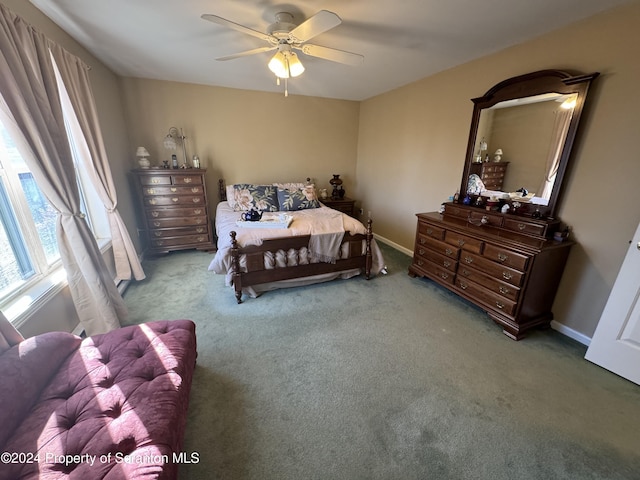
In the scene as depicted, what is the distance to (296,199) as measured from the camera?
380 centimetres

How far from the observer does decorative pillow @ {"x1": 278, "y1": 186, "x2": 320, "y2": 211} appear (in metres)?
3.75

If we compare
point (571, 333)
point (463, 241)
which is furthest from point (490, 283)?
point (571, 333)

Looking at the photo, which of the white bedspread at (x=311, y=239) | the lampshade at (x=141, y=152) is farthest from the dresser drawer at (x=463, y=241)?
the lampshade at (x=141, y=152)

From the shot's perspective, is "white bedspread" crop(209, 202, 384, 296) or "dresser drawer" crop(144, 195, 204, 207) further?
"dresser drawer" crop(144, 195, 204, 207)

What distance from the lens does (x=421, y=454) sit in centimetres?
132

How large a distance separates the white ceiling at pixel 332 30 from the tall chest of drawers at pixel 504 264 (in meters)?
1.47

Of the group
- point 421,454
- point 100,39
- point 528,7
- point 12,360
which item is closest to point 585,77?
point 528,7

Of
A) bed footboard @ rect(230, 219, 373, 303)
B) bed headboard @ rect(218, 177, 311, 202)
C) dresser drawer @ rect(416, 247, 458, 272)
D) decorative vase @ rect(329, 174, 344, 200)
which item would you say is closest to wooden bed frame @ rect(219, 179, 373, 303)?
bed footboard @ rect(230, 219, 373, 303)

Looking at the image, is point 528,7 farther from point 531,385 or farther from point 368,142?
point 368,142

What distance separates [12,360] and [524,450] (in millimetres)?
2420

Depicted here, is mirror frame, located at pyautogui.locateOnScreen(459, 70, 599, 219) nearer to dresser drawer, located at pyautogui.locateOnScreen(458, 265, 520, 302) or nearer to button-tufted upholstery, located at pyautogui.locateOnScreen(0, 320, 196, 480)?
dresser drawer, located at pyautogui.locateOnScreen(458, 265, 520, 302)

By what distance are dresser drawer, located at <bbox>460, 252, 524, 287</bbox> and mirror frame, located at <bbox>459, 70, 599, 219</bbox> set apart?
21.7 inches

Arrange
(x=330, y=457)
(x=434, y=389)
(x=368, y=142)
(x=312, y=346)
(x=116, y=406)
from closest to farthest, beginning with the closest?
(x=116, y=406), (x=330, y=457), (x=434, y=389), (x=312, y=346), (x=368, y=142)

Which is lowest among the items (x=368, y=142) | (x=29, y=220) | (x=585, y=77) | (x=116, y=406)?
(x=116, y=406)
